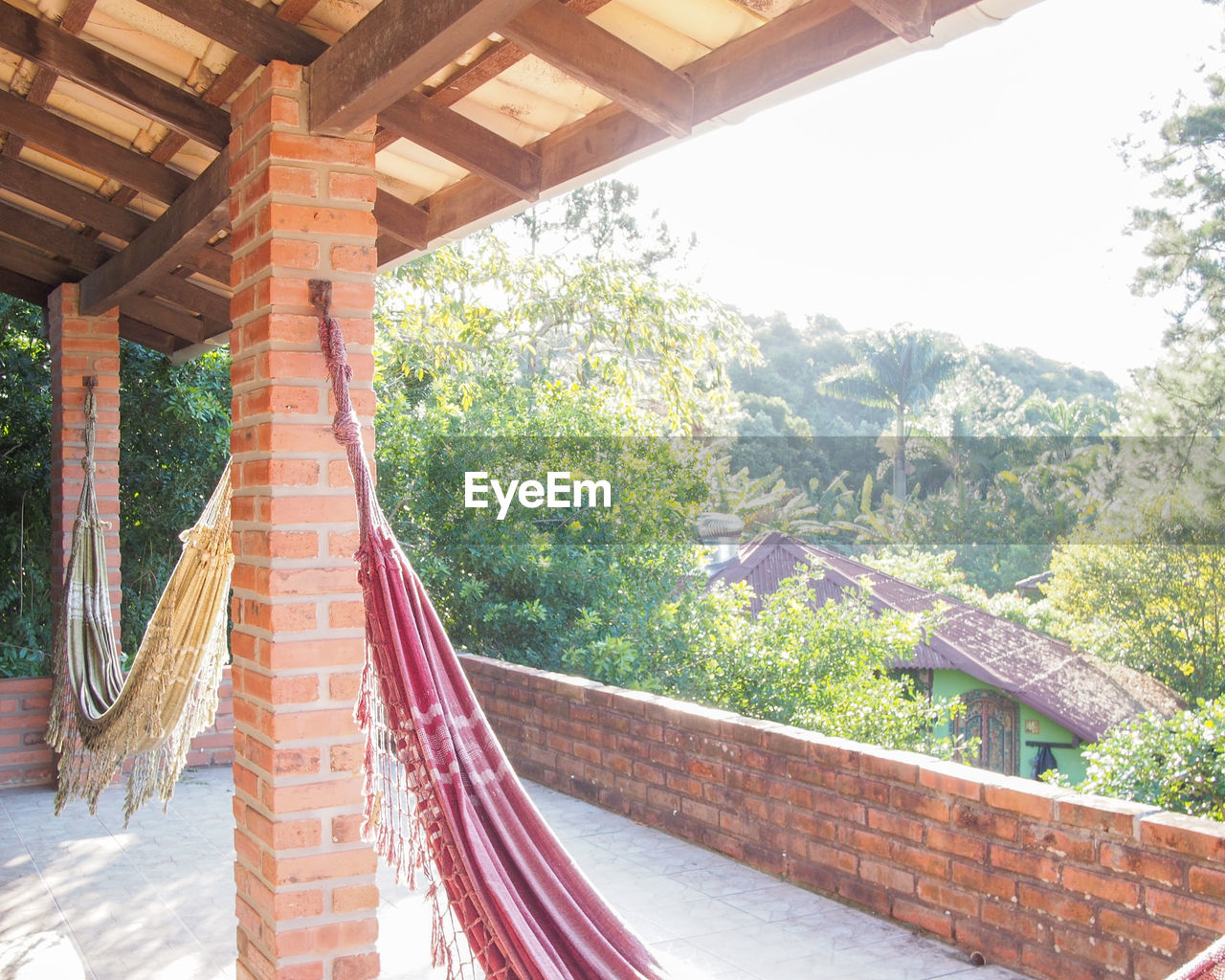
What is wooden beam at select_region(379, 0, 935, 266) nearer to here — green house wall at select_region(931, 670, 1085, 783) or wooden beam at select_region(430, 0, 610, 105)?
wooden beam at select_region(430, 0, 610, 105)

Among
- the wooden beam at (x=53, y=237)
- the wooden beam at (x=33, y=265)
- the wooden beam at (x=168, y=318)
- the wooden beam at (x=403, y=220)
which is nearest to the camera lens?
the wooden beam at (x=403, y=220)

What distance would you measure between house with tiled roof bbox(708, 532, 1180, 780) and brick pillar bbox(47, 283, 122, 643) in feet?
42.0

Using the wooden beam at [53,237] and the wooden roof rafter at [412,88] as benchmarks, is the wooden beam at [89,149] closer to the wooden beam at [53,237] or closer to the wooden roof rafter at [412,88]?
the wooden roof rafter at [412,88]

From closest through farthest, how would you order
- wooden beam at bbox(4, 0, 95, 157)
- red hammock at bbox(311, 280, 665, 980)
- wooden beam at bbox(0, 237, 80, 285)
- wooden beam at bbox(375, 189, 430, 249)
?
red hammock at bbox(311, 280, 665, 980)
wooden beam at bbox(4, 0, 95, 157)
wooden beam at bbox(375, 189, 430, 249)
wooden beam at bbox(0, 237, 80, 285)

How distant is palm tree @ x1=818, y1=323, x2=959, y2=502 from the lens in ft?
120

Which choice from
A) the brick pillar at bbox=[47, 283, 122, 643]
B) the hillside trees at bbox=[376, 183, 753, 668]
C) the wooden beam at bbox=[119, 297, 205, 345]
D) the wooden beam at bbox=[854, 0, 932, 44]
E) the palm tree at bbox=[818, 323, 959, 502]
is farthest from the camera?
the palm tree at bbox=[818, 323, 959, 502]

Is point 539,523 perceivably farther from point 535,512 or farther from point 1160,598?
point 1160,598

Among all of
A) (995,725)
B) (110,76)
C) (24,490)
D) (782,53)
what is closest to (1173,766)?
(782,53)

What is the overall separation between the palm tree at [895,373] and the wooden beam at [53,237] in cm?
3356

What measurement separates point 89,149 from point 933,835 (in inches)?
115

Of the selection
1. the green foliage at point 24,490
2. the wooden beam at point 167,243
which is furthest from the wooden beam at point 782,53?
the green foliage at point 24,490

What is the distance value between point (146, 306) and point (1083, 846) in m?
4.09

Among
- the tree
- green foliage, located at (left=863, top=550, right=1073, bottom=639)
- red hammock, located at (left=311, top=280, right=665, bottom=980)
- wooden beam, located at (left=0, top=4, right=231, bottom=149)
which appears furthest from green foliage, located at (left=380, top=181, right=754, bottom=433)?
green foliage, located at (left=863, top=550, right=1073, bottom=639)

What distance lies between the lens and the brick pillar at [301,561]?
2.20 meters
